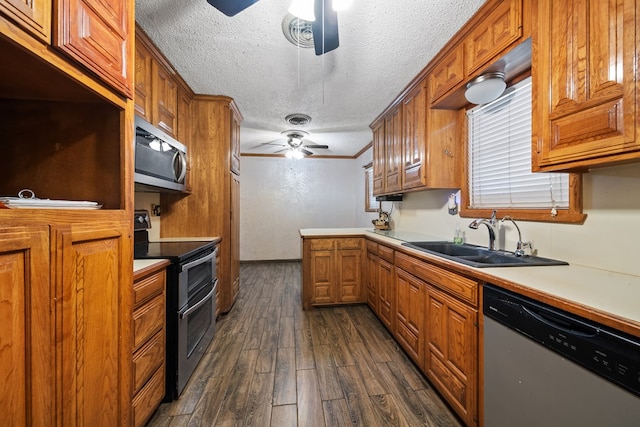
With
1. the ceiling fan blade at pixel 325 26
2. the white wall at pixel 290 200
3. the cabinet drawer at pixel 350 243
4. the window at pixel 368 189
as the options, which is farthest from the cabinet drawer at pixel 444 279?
the white wall at pixel 290 200

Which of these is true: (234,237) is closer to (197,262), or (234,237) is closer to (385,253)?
(197,262)

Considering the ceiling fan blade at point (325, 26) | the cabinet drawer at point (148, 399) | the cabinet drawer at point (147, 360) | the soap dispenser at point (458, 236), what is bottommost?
the cabinet drawer at point (148, 399)

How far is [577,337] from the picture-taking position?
0.78 meters

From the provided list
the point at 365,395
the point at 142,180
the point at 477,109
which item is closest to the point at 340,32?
the point at 477,109

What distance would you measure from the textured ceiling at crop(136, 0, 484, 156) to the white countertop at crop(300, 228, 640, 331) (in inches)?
63.4

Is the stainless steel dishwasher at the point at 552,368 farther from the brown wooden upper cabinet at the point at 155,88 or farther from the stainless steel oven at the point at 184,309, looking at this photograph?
the brown wooden upper cabinet at the point at 155,88

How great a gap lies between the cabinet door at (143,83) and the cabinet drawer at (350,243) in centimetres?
225

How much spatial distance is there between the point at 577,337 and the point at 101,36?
194cm

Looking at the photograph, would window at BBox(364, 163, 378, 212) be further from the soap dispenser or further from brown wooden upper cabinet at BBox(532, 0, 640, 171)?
brown wooden upper cabinet at BBox(532, 0, 640, 171)

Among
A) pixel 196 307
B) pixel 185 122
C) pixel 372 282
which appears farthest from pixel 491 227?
pixel 185 122

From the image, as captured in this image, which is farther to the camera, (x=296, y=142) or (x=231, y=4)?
(x=296, y=142)

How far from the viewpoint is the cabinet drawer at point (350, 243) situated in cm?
301

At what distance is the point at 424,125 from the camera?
2256 mm

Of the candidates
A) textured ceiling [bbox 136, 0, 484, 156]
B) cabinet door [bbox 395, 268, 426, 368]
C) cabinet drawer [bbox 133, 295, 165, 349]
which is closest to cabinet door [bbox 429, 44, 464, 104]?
textured ceiling [bbox 136, 0, 484, 156]
